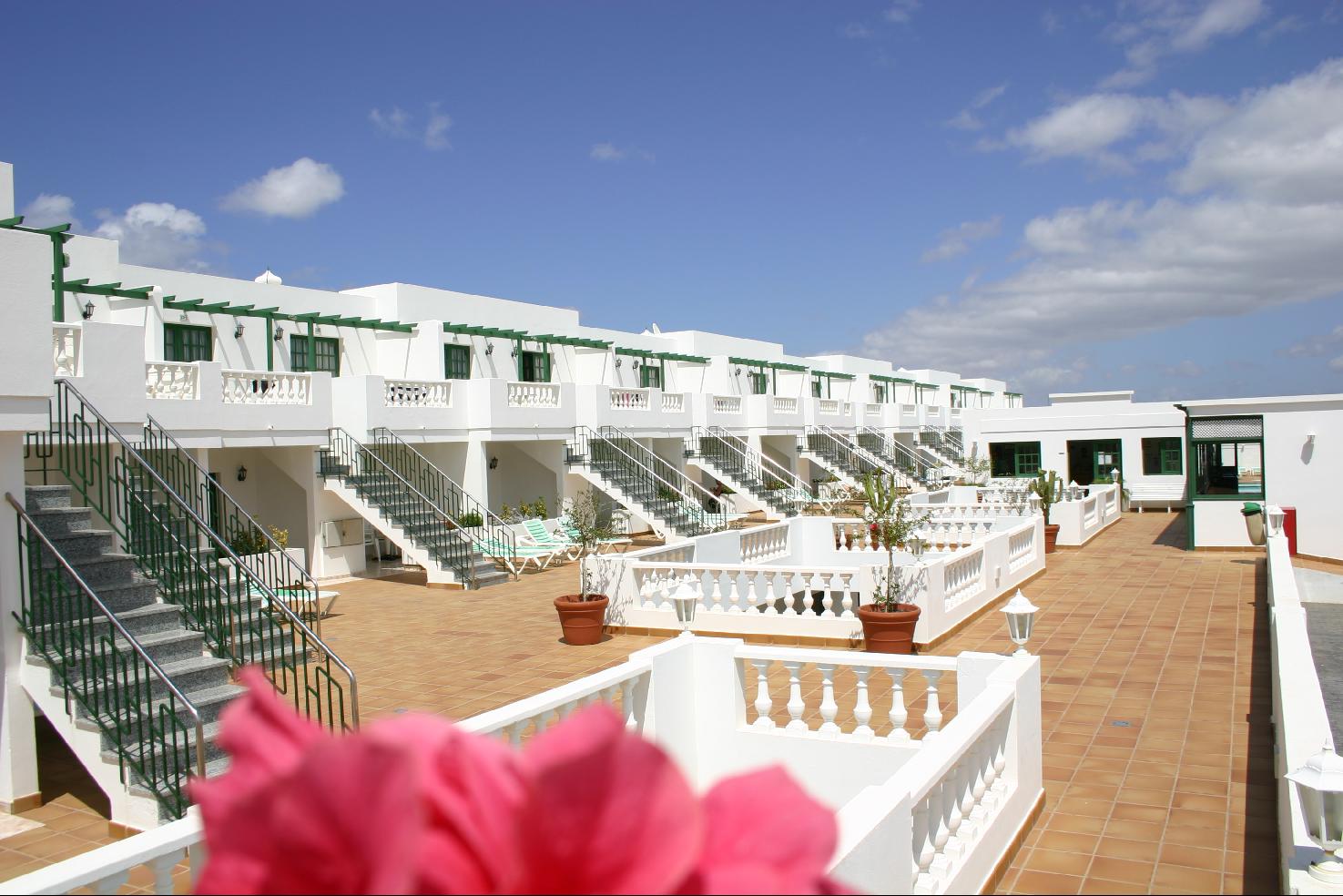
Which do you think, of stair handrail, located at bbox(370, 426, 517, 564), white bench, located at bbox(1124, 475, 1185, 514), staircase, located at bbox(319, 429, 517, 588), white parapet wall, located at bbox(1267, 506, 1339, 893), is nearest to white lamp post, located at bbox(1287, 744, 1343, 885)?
white parapet wall, located at bbox(1267, 506, 1339, 893)

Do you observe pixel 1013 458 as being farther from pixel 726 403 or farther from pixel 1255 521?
pixel 1255 521

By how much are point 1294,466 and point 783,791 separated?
23.2m

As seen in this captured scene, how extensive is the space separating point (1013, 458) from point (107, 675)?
37755 millimetres

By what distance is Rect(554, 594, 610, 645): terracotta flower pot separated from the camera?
12516 mm

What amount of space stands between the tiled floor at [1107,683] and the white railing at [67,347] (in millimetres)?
4787

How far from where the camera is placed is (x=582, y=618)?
1256cm

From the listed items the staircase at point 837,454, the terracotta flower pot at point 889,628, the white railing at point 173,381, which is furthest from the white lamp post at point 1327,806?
the staircase at point 837,454

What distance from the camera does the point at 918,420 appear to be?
45.4 metres

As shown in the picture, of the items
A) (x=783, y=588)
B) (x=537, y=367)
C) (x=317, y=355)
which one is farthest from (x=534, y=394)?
(x=783, y=588)

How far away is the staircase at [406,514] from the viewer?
60.2ft

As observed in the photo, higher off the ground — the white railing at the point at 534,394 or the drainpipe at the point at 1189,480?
the white railing at the point at 534,394

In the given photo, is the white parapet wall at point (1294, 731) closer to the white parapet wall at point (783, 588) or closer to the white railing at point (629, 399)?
the white parapet wall at point (783, 588)

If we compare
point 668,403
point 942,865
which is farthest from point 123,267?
point 942,865

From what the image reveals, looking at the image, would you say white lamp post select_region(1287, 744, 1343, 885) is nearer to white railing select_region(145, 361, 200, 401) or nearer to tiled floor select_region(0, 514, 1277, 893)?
tiled floor select_region(0, 514, 1277, 893)
